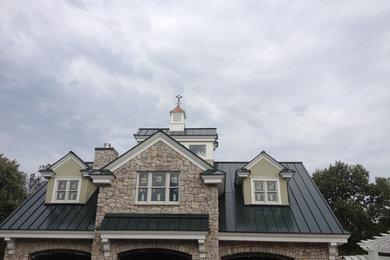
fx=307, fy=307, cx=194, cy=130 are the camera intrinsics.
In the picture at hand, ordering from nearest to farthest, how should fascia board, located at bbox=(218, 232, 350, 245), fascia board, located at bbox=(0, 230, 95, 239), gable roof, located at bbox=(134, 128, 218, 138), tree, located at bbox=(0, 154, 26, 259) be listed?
fascia board, located at bbox=(218, 232, 350, 245) → fascia board, located at bbox=(0, 230, 95, 239) → gable roof, located at bbox=(134, 128, 218, 138) → tree, located at bbox=(0, 154, 26, 259)

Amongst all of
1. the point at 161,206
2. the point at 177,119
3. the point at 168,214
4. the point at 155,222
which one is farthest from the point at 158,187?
the point at 177,119

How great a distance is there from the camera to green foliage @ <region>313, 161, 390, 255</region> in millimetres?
28906

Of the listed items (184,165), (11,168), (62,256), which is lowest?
(62,256)

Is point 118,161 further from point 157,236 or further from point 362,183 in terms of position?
point 362,183

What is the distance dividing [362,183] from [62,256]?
2906 centimetres

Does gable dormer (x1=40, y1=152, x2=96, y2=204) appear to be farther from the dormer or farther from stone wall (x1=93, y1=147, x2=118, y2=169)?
the dormer

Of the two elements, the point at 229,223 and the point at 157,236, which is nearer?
the point at 157,236

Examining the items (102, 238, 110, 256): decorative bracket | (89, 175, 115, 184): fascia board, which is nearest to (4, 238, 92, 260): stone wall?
(102, 238, 110, 256): decorative bracket

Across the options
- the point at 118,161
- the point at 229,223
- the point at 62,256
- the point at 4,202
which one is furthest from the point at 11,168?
the point at 229,223

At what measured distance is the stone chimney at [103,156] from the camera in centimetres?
1522

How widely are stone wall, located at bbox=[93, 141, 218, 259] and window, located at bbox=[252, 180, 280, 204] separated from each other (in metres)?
2.32

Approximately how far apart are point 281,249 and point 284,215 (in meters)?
1.48

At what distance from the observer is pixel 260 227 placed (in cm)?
1185

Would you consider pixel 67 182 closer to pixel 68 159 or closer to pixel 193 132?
pixel 68 159
